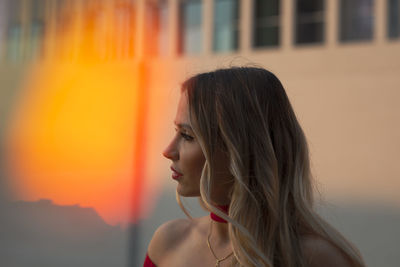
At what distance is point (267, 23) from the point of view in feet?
24.4

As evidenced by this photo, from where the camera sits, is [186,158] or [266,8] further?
[266,8]

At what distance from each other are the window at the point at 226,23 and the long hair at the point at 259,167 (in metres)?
6.00

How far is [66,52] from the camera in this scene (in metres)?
7.74

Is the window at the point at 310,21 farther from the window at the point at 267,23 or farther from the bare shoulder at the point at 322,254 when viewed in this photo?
the bare shoulder at the point at 322,254

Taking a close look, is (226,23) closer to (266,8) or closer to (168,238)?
(266,8)

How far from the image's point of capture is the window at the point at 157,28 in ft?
24.0

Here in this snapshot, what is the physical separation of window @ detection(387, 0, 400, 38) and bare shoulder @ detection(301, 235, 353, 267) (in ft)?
18.0

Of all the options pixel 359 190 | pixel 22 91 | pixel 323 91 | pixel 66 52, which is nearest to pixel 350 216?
pixel 359 190

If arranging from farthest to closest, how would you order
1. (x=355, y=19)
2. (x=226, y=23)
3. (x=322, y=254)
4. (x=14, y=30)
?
(x=14, y=30)
(x=226, y=23)
(x=355, y=19)
(x=322, y=254)

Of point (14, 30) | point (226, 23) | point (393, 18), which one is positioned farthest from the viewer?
point (14, 30)

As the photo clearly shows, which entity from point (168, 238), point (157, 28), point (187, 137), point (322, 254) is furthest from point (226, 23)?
point (322, 254)

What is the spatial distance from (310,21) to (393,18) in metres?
1.31

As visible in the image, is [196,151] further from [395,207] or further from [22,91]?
[22,91]

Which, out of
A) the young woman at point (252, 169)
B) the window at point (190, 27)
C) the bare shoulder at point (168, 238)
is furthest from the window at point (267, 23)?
the young woman at point (252, 169)
